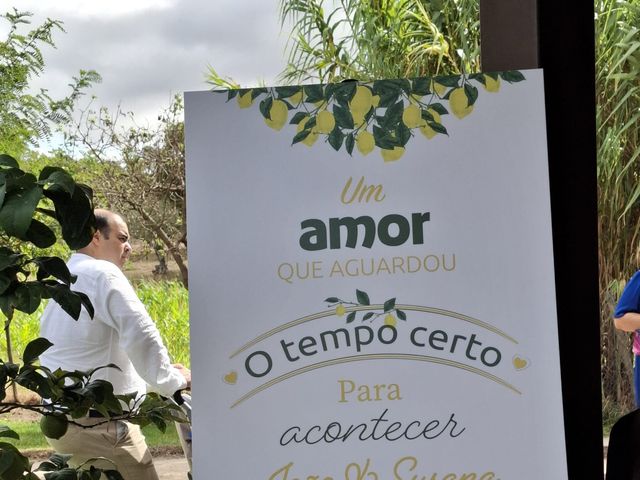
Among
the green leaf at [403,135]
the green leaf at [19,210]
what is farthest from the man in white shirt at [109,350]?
the green leaf at [19,210]

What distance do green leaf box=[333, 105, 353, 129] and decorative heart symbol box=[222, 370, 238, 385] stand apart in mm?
502

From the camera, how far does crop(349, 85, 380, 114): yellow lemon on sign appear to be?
1579 mm

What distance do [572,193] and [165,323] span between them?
475cm

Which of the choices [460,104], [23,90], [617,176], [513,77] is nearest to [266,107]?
[460,104]

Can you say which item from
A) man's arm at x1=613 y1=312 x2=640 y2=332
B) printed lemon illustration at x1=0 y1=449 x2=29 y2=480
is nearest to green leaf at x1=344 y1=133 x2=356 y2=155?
printed lemon illustration at x1=0 y1=449 x2=29 y2=480

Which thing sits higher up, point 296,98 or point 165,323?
point 296,98

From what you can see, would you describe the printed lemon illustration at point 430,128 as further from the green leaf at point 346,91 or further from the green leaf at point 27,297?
the green leaf at point 27,297

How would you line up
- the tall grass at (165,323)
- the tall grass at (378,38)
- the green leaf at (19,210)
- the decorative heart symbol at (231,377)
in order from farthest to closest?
the tall grass at (165,323), the tall grass at (378,38), the decorative heart symbol at (231,377), the green leaf at (19,210)

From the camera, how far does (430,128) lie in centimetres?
156

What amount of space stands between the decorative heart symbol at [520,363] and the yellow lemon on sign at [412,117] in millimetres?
472

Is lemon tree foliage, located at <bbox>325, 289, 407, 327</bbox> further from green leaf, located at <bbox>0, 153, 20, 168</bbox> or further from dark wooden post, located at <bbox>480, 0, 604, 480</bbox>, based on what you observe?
green leaf, located at <bbox>0, 153, 20, 168</bbox>

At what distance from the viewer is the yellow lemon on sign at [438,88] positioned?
158 cm

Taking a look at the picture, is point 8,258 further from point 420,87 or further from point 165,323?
point 165,323

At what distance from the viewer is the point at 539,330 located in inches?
61.4
